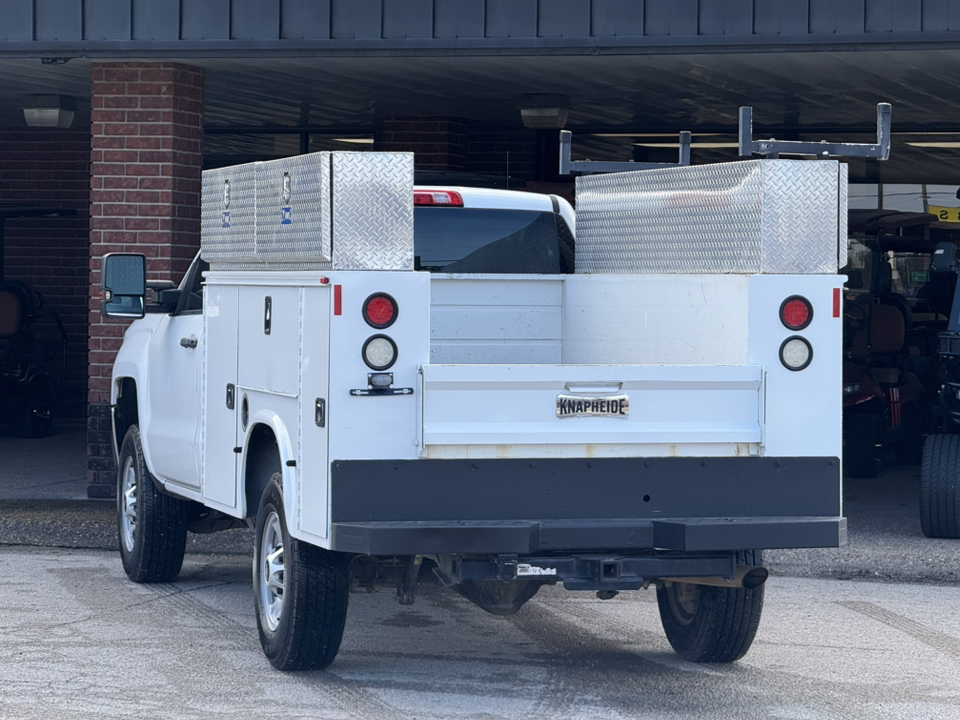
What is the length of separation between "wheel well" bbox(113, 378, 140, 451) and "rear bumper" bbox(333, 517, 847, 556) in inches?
147

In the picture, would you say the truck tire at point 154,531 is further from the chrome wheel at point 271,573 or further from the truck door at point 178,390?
the chrome wheel at point 271,573

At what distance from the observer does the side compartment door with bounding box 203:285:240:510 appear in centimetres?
707

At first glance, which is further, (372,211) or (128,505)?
(128,505)

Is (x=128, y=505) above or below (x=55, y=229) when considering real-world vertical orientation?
below

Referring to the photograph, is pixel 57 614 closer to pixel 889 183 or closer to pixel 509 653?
pixel 509 653

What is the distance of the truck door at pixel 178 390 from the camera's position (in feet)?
25.4

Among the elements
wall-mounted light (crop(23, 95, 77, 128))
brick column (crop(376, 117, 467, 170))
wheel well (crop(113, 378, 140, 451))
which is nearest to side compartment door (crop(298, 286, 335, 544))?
wheel well (crop(113, 378, 140, 451))

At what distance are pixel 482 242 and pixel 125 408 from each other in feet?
9.29

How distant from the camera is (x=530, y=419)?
591 centimetres

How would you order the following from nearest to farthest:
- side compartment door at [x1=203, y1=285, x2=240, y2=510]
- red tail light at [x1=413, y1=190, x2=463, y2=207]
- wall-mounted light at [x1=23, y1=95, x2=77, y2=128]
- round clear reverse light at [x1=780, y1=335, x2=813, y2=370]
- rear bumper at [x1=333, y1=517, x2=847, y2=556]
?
rear bumper at [x1=333, y1=517, x2=847, y2=556]
round clear reverse light at [x1=780, y1=335, x2=813, y2=370]
side compartment door at [x1=203, y1=285, x2=240, y2=510]
red tail light at [x1=413, y1=190, x2=463, y2=207]
wall-mounted light at [x1=23, y1=95, x2=77, y2=128]

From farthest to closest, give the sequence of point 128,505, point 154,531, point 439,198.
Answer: point 128,505 < point 154,531 < point 439,198

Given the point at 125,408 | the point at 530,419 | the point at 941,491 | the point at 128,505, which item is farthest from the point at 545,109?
the point at 530,419

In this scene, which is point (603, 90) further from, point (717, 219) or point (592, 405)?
point (592, 405)

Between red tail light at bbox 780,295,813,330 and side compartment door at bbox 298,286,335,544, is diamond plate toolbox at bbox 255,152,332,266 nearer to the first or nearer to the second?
side compartment door at bbox 298,286,335,544
